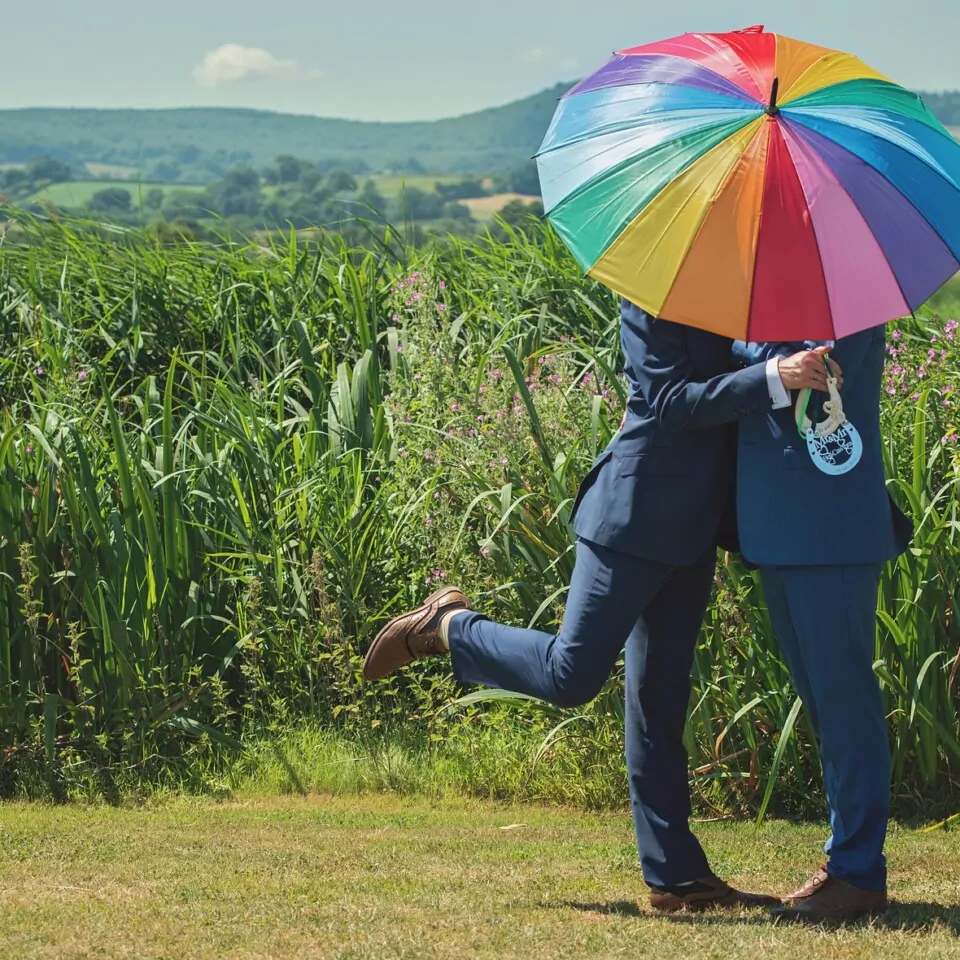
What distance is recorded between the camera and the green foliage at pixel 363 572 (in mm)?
4461

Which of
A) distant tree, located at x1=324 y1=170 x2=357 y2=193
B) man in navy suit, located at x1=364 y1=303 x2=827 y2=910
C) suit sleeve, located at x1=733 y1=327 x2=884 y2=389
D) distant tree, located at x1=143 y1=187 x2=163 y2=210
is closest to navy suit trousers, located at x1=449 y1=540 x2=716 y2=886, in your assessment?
man in navy suit, located at x1=364 y1=303 x2=827 y2=910

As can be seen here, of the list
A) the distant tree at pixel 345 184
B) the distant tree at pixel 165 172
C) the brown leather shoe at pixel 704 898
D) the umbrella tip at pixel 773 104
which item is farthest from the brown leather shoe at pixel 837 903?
the distant tree at pixel 165 172

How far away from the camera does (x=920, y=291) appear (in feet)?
9.48

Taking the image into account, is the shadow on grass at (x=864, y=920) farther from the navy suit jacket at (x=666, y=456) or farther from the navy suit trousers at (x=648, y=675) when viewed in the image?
the navy suit jacket at (x=666, y=456)

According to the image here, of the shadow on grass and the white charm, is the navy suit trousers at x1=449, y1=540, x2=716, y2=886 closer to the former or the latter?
the shadow on grass

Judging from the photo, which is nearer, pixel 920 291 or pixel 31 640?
pixel 920 291

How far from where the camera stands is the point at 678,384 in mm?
2943

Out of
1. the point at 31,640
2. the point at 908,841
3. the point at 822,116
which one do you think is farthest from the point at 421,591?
the point at 822,116

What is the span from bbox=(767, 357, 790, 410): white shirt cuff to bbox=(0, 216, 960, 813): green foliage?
1.62m

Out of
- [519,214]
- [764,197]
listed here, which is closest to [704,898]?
[764,197]

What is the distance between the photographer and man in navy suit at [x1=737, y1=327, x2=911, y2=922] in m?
2.90

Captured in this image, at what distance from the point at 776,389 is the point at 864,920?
1218 millimetres

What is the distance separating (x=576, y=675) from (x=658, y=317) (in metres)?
0.84

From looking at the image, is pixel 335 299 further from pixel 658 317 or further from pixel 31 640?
pixel 658 317
